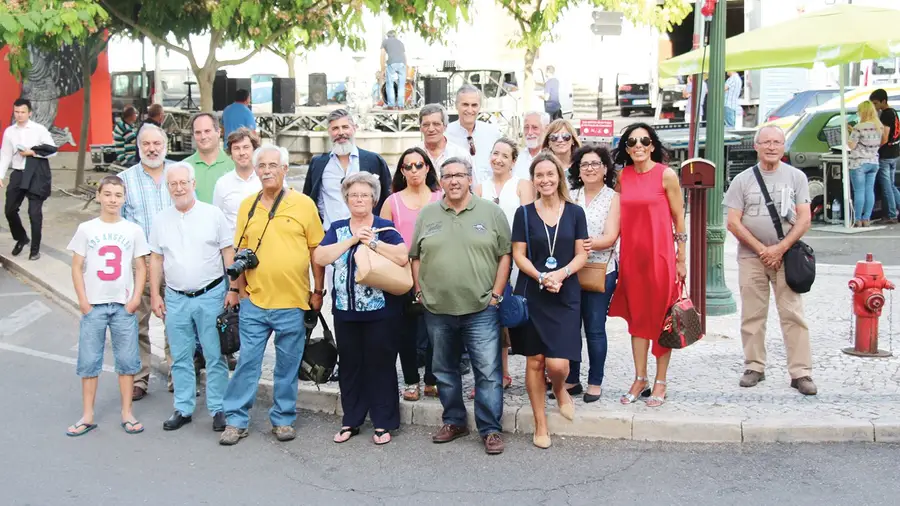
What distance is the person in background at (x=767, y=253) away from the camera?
713 cm

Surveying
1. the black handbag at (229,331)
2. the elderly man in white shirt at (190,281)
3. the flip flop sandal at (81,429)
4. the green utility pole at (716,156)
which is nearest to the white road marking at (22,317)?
the flip flop sandal at (81,429)

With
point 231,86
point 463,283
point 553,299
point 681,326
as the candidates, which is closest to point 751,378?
point 681,326

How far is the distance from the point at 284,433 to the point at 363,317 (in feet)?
3.01

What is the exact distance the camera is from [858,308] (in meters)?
7.95

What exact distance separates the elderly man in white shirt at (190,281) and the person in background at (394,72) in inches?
687

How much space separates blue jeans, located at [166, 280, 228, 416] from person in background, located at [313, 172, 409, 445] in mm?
805

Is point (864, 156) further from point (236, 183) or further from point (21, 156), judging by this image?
point (21, 156)

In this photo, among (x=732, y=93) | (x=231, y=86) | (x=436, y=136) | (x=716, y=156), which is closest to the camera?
(x=436, y=136)

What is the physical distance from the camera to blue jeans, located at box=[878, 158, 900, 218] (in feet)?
49.7

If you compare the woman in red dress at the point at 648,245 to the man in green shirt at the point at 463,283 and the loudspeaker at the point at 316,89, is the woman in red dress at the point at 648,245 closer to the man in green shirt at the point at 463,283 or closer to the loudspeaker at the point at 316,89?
the man in green shirt at the point at 463,283

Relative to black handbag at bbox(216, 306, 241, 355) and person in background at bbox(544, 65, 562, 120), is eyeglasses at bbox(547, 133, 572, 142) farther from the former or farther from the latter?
person in background at bbox(544, 65, 562, 120)

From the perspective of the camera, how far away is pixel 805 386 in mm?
7047

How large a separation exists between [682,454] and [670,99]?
25.8 metres

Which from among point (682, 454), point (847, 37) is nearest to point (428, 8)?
point (847, 37)
